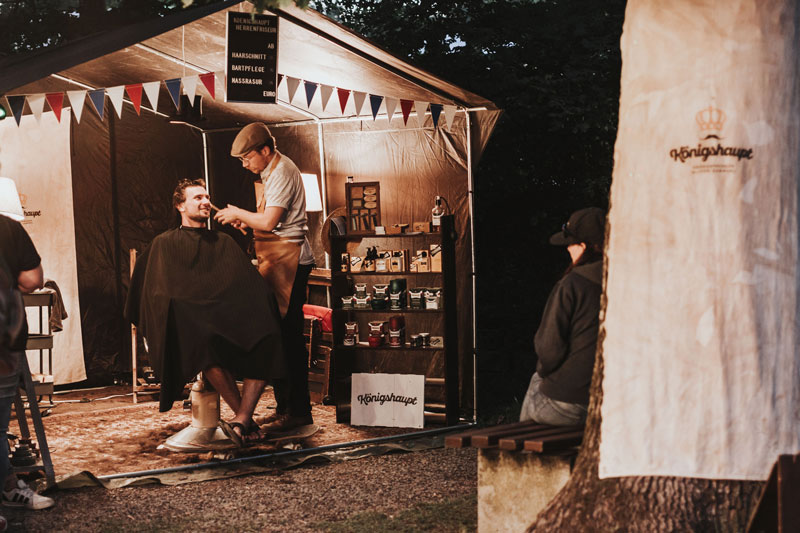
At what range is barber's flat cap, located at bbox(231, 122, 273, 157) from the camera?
5969mm

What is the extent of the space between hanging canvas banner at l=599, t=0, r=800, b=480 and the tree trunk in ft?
0.15

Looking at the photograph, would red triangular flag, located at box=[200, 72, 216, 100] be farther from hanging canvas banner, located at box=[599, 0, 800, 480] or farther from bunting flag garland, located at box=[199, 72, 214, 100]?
hanging canvas banner, located at box=[599, 0, 800, 480]

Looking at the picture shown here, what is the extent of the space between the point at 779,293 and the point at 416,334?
4.43 m

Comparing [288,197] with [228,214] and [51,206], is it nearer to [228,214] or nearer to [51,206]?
[228,214]

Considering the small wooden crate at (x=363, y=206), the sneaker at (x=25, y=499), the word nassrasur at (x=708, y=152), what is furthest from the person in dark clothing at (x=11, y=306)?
the small wooden crate at (x=363, y=206)

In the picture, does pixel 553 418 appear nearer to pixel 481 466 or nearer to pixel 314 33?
pixel 481 466

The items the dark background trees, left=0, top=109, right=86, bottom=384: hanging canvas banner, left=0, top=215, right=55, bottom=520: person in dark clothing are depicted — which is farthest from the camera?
the dark background trees

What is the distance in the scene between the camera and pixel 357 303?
6.89m

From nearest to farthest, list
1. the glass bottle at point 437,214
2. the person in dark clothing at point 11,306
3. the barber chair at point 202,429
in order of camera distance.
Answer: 1. the person in dark clothing at point 11,306
2. the barber chair at point 202,429
3. the glass bottle at point 437,214

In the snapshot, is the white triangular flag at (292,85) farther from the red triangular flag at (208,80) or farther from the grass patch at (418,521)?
the grass patch at (418,521)

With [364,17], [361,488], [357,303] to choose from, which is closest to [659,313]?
[361,488]

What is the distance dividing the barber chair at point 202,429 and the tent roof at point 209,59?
196 centimetres

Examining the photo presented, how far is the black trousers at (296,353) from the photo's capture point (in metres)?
6.20

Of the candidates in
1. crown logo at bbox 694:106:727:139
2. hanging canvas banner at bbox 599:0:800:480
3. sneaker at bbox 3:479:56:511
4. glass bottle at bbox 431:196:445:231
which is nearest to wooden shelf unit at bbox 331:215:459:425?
glass bottle at bbox 431:196:445:231
